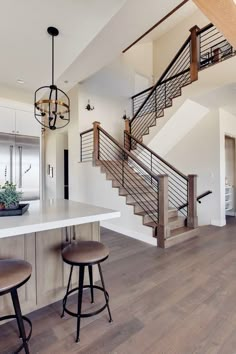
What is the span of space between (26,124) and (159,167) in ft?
11.7

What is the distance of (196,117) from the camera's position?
515 cm

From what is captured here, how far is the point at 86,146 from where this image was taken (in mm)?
6023

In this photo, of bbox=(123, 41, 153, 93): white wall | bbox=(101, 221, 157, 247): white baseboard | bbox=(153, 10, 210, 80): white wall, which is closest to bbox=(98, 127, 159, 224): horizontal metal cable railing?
bbox=(101, 221, 157, 247): white baseboard

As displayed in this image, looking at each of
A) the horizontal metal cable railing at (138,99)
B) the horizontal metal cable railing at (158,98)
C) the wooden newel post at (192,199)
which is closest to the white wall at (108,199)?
the wooden newel post at (192,199)

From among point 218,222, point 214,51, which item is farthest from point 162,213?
point 214,51

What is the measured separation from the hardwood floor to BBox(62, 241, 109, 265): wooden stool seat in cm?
59

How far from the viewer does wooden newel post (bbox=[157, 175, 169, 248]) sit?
3533mm

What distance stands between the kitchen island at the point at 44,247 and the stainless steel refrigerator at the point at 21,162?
206 centimetres

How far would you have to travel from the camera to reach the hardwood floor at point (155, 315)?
4.99 feet

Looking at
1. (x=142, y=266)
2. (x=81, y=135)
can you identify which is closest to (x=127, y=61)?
(x=81, y=135)

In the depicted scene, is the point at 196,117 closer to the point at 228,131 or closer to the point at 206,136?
the point at 206,136

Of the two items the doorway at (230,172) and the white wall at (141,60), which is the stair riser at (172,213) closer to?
the doorway at (230,172)

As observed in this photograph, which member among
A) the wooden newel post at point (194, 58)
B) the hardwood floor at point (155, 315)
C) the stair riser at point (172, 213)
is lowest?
the hardwood floor at point (155, 315)

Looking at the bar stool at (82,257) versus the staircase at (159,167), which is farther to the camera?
the staircase at (159,167)
